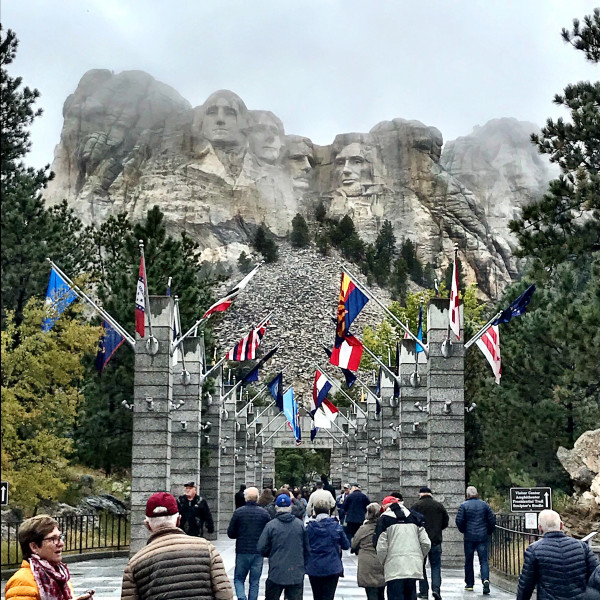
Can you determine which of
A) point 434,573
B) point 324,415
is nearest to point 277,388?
point 324,415

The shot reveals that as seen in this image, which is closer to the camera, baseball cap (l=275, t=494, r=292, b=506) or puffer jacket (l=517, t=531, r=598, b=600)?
puffer jacket (l=517, t=531, r=598, b=600)

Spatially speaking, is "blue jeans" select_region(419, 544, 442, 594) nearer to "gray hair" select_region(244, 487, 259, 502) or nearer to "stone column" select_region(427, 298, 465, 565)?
"gray hair" select_region(244, 487, 259, 502)

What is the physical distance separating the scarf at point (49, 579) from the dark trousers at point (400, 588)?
756 cm

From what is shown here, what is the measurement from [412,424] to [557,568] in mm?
21525

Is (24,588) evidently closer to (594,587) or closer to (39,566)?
(39,566)

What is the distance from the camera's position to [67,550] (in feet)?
91.6

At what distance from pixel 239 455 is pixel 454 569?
3035 centimetres

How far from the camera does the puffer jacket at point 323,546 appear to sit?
13.7 meters

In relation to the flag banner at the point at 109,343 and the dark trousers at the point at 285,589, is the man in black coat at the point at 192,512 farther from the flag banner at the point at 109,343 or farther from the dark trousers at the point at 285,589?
the flag banner at the point at 109,343

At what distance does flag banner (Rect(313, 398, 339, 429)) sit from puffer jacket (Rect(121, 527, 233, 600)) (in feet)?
118

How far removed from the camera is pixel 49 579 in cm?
680

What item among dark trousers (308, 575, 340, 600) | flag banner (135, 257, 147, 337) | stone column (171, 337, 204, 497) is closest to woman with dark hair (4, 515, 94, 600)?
dark trousers (308, 575, 340, 600)

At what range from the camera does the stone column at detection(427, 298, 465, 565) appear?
85.1 ft

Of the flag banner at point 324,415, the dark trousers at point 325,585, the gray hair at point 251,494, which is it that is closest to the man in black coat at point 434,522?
the gray hair at point 251,494
